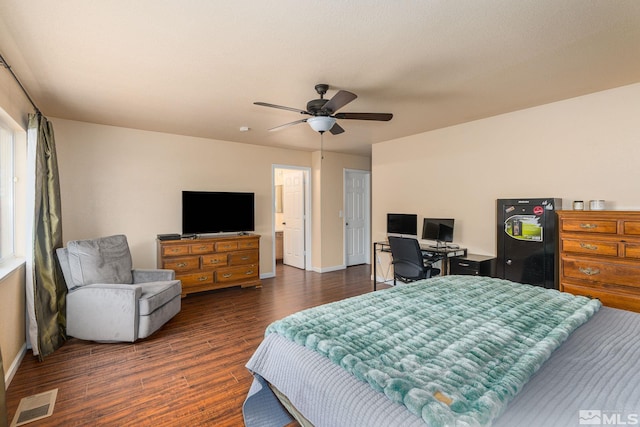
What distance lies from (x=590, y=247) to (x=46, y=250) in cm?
503

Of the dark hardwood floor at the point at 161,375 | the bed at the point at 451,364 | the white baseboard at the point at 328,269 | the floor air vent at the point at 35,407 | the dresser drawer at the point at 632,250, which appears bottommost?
the floor air vent at the point at 35,407

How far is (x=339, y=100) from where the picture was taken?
2473mm

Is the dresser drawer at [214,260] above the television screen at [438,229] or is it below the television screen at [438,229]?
below

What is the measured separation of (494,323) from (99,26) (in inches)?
113

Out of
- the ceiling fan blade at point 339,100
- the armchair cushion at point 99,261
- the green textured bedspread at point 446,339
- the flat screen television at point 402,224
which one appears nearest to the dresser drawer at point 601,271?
the green textured bedspread at point 446,339

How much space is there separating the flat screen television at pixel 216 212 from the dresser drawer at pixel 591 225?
4.20m

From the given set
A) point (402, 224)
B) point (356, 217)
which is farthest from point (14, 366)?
point (356, 217)

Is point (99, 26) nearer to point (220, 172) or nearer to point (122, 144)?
point (122, 144)

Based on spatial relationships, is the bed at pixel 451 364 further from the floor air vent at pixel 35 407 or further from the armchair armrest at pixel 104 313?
the armchair armrest at pixel 104 313

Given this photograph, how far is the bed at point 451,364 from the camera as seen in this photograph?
98cm

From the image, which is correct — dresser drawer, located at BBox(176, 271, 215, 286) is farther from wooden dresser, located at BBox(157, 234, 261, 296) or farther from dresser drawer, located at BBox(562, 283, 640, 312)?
dresser drawer, located at BBox(562, 283, 640, 312)

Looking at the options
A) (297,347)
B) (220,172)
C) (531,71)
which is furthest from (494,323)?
(220,172)

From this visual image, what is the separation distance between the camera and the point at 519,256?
3467 millimetres

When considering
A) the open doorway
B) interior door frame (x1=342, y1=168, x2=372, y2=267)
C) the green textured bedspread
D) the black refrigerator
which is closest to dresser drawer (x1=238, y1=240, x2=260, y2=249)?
the open doorway
